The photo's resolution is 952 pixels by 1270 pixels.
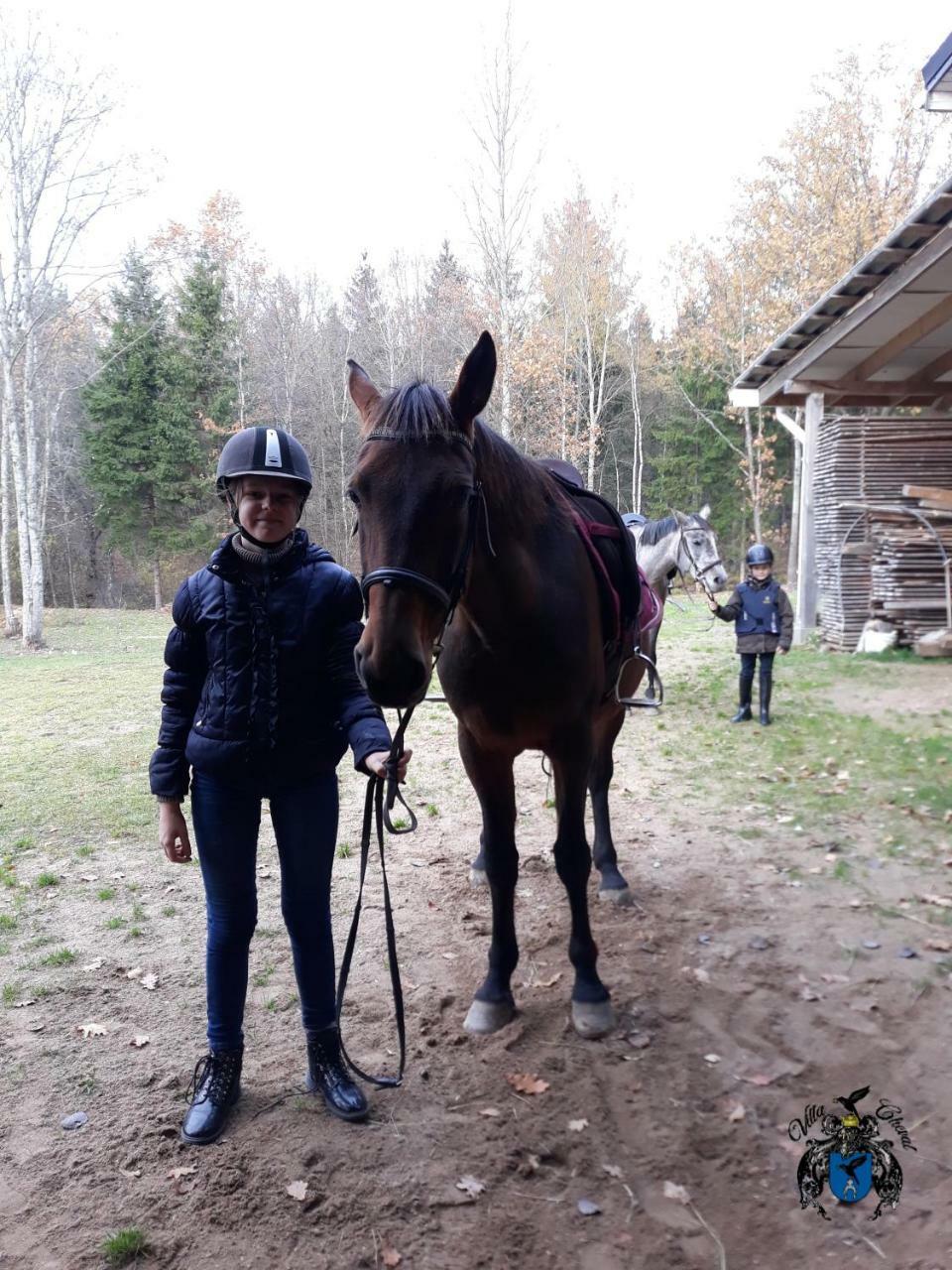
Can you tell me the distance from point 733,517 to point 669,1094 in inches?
1190

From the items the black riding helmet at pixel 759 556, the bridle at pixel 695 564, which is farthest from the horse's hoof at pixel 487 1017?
the bridle at pixel 695 564

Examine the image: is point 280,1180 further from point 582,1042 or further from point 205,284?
point 205,284

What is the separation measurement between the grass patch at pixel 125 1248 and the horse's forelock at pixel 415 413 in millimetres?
2175

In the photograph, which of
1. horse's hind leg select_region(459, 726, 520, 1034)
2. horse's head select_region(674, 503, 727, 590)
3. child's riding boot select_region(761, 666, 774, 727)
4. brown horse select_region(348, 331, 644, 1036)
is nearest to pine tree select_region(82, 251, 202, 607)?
horse's head select_region(674, 503, 727, 590)

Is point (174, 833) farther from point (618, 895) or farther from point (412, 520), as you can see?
point (618, 895)

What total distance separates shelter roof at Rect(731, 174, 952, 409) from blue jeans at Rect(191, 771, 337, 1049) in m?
8.10

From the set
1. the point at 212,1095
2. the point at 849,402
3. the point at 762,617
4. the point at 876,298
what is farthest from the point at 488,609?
the point at 849,402

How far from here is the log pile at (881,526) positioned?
11.0 meters

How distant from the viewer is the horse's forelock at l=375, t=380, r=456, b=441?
1.95 meters

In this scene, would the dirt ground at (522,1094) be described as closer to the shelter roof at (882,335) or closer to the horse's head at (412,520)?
the horse's head at (412,520)

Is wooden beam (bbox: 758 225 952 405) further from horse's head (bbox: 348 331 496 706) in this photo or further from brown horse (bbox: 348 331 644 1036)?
horse's head (bbox: 348 331 496 706)

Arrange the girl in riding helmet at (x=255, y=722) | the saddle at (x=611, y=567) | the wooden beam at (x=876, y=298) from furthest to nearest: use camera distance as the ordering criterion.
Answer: the wooden beam at (x=876, y=298), the saddle at (x=611, y=567), the girl in riding helmet at (x=255, y=722)

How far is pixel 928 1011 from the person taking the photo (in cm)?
295

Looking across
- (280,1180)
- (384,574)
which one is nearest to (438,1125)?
(280,1180)
